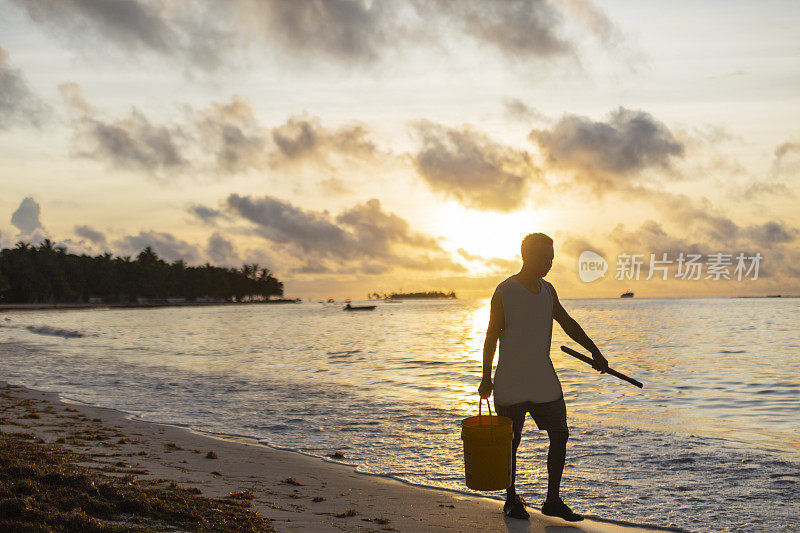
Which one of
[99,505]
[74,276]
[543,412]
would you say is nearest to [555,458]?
[543,412]

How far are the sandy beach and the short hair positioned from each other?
→ 101 inches

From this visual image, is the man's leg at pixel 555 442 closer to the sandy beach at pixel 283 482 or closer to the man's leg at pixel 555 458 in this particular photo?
the man's leg at pixel 555 458

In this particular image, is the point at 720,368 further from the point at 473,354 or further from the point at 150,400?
the point at 150,400

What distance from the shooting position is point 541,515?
6.04 m

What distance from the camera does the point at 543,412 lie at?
5551mm

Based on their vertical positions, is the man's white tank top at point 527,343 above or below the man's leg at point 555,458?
above

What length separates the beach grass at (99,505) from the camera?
4.49 m

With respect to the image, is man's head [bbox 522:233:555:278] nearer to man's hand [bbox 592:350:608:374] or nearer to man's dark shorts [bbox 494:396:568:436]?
man's hand [bbox 592:350:608:374]

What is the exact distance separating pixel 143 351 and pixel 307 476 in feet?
93.9

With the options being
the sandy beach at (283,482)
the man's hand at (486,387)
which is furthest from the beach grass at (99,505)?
the man's hand at (486,387)

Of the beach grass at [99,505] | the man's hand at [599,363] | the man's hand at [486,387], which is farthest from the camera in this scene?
the man's hand at [599,363]

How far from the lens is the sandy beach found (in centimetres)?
568

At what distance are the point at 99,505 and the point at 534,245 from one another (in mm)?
4387

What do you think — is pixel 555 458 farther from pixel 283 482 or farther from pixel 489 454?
pixel 283 482
